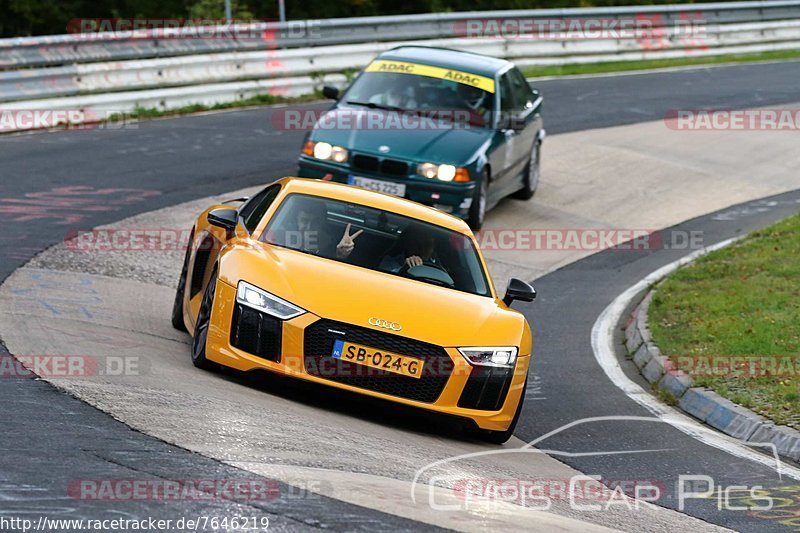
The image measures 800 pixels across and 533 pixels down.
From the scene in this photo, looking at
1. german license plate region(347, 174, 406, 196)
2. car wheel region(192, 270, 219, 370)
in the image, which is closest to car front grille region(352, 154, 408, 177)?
german license plate region(347, 174, 406, 196)

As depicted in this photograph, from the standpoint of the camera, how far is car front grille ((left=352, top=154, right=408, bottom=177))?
14336mm

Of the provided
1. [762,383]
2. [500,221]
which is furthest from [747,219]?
[762,383]

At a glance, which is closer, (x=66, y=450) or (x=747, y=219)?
(x=66, y=450)

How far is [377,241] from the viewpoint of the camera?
9016mm

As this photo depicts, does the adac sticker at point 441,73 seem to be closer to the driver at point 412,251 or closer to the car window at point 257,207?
the car window at point 257,207

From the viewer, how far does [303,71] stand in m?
23.0

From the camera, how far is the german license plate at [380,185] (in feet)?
46.9

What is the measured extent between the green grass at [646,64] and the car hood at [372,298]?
1937 cm

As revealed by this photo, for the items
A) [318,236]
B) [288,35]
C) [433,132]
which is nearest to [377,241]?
[318,236]

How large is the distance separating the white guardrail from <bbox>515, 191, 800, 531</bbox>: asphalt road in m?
8.32

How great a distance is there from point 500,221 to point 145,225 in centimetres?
474

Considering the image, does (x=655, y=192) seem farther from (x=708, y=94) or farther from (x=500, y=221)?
(x=708, y=94)

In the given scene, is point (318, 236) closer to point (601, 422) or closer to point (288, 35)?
point (601, 422)

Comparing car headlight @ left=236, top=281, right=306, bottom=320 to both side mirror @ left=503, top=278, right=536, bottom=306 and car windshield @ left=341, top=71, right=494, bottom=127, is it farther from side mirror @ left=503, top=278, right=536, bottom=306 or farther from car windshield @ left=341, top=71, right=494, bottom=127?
car windshield @ left=341, top=71, right=494, bottom=127
